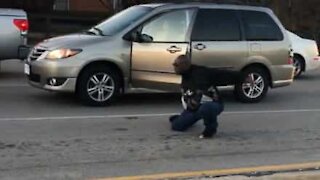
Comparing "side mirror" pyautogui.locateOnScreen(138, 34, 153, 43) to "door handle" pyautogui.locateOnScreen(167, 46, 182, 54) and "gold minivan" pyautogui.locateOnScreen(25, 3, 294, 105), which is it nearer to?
"gold minivan" pyautogui.locateOnScreen(25, 3, 294, 105)

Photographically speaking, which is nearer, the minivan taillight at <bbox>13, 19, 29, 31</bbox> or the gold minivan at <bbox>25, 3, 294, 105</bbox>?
the gold minivan at <bbox>25, 3, 294, 105</bbox>

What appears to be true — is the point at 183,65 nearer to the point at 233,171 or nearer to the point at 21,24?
the point at 233,171

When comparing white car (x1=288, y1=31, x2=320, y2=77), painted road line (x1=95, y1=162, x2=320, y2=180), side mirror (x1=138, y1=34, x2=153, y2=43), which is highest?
side mirror (x1=138, y1=34, x2=153, y2=43)

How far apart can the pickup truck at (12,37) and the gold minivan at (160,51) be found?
8.95 feet

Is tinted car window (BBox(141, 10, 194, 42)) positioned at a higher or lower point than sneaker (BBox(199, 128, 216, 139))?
higher

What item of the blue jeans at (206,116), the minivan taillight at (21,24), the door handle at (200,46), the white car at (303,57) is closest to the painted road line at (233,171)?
the blue jeans at (206,116)

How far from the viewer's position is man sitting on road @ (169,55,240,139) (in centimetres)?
843

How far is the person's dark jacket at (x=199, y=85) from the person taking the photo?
8.60 metres

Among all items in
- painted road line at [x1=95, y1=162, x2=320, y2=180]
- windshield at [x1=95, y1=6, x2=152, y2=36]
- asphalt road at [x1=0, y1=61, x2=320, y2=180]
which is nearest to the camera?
painted road line at [x1=95, y1=162, x2=320, y2=180]

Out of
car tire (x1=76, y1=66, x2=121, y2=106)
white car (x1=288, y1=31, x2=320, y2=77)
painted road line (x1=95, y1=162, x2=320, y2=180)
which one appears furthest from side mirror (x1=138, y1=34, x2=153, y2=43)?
white car (x1=288, y1=31, x2=320, y2=77)

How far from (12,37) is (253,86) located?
502 centimetres

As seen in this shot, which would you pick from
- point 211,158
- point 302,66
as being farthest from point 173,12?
point 302,66

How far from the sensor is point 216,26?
37.1 feet

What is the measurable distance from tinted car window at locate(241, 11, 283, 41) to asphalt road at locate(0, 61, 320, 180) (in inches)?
45.0
